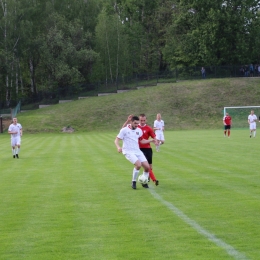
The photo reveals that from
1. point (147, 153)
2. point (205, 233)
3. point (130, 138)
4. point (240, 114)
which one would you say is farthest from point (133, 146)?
point (240, 114)

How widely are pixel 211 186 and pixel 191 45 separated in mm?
62895

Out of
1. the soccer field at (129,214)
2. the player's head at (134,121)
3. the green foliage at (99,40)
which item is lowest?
the soccer field at (129,214)

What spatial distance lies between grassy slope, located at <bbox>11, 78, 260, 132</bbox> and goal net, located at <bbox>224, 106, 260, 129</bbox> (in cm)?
160

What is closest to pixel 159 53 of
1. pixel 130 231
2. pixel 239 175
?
pixel 239 175

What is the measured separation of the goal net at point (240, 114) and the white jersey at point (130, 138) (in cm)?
4460

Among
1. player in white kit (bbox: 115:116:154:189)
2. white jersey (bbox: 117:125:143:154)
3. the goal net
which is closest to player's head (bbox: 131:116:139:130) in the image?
player in white kit (bbox: 115:116:154:189)

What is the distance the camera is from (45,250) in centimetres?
841

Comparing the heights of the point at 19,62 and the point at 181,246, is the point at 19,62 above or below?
above

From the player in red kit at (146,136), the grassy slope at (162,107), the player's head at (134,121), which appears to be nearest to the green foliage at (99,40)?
the grassy slope at (162,107)

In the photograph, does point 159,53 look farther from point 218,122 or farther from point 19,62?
point 218,122

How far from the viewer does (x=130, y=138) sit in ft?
48.8

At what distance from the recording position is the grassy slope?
61188mm

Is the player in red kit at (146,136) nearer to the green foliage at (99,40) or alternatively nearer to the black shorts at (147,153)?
the black shorts at (147,153)

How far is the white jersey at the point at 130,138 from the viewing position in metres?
14.8
